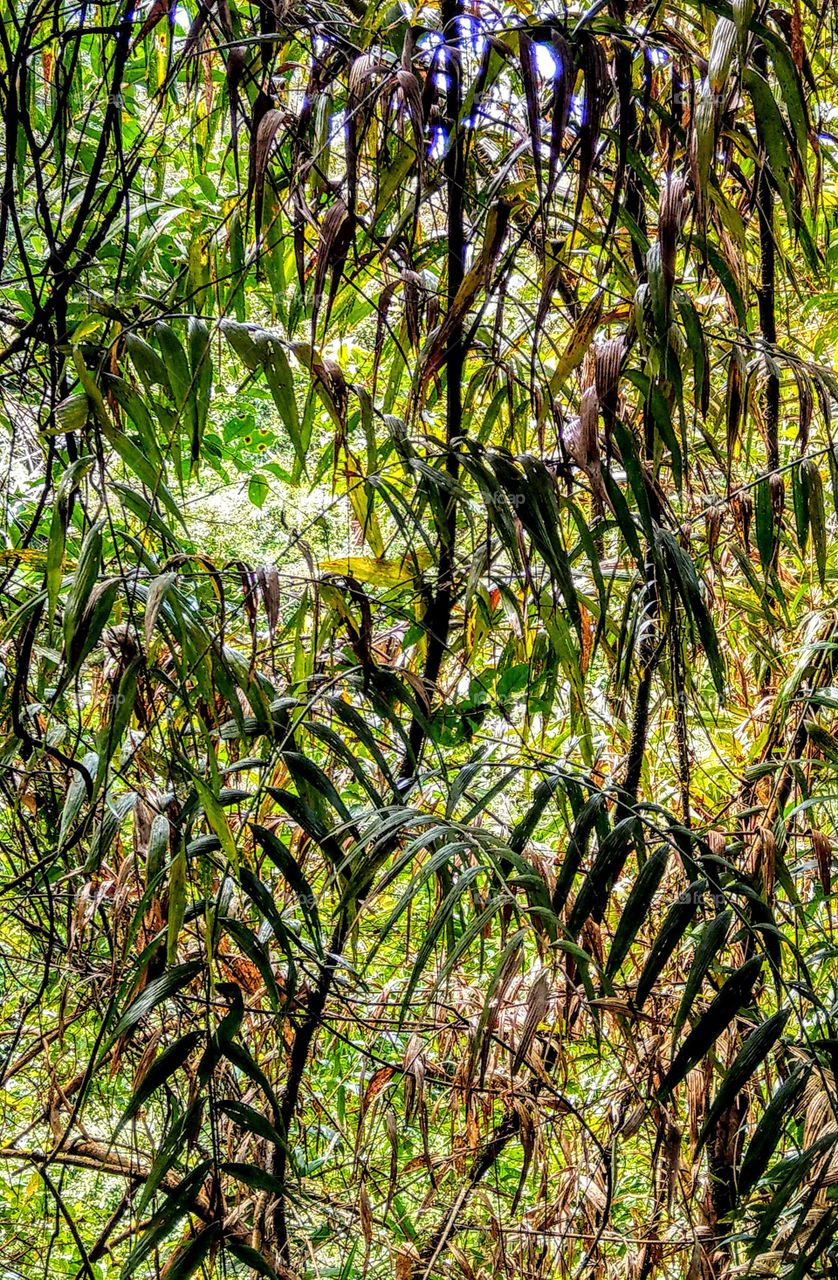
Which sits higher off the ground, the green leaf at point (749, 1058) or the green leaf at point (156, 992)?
the green leaf at point (156, 992)

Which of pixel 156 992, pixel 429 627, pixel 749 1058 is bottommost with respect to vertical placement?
pixel 749 1058

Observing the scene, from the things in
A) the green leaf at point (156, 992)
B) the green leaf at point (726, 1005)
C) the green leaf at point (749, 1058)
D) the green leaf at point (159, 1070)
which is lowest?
the green leaf at point (749, 1058)

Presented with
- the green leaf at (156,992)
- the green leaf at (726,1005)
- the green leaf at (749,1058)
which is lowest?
the green leaf at (749,1058)

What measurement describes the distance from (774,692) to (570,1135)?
1.72ft

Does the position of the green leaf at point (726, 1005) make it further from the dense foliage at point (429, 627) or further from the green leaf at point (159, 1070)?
the green leaf at point (159, 1070)

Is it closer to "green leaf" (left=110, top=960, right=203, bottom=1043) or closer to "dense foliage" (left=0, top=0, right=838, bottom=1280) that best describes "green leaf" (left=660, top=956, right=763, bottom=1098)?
"dense foliage" (left=0, top=0, right=838, bottom=1280)

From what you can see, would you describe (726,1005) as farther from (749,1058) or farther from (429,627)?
(429,627)

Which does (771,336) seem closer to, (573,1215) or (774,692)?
(774,692)

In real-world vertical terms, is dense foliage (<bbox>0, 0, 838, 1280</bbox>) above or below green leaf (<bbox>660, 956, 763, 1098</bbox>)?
above

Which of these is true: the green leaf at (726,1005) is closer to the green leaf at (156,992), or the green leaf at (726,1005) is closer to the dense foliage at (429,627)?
the dense foliage at (429,627)

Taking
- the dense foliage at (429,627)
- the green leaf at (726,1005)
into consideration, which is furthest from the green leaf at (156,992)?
the green leaf at (726,1005)

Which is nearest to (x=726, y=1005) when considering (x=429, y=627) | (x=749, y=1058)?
(x=749, y=1058)

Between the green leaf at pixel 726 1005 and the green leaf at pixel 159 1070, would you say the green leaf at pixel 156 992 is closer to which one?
the green leaf at pixel 159 1070

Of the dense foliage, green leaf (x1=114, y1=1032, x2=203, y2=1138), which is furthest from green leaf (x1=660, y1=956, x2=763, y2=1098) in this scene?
green leaf (x1=114, y1=1032, x2=203, y2=1138)
